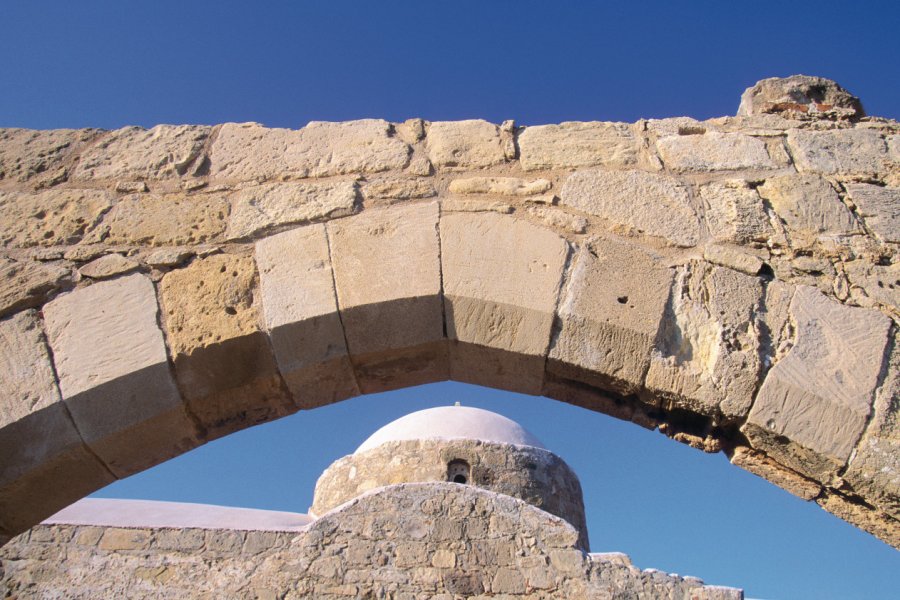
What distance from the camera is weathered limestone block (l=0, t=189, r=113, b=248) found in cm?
275

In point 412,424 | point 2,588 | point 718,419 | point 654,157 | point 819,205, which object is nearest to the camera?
point 718,419

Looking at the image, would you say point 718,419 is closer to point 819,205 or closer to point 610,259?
point 610,259

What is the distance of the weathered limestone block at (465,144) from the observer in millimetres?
2945

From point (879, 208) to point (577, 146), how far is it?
3.55 ft

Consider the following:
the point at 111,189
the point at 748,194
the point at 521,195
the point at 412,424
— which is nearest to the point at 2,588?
the point at 412,424

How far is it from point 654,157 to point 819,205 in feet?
1.97

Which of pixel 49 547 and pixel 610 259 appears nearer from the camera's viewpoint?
pixel 610 259

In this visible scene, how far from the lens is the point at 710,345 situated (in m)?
2.43

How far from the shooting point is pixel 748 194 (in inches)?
110

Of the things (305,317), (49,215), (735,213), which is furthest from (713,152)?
(49,215)

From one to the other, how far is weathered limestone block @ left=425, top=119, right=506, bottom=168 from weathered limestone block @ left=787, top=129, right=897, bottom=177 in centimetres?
112

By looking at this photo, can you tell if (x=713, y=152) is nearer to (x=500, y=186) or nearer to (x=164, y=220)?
(x=500, y=186)

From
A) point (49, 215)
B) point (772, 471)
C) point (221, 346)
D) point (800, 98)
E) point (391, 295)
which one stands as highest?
point (800, 98)

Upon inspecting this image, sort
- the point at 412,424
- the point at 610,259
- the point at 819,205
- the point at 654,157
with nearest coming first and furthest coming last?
1. the point at 610,259
2. the point at 819,205
3. the point at 654,157
4. the point at 412,424
